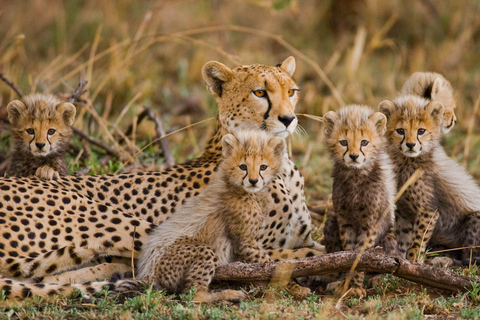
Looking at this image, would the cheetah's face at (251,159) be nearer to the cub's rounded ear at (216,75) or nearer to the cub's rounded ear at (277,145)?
the cub's rounded ear at (277,145)

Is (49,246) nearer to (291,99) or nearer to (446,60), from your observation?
(291,99)

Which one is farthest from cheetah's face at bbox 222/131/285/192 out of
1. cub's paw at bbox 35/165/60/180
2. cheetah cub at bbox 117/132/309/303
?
cub's paw at bbox 35/165/60/180

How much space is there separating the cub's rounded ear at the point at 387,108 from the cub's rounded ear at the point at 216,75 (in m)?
1.06

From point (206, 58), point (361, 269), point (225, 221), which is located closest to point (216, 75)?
point (225, 221)

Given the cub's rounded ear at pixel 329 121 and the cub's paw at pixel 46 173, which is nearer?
the cub's rounded ear at pixel 329 121

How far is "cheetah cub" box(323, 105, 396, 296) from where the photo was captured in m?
4.13

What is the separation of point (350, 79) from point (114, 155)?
14.2 ft

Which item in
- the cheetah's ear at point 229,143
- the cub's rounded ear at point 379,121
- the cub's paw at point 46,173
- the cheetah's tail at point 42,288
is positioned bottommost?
the cheetah's tail at point 42,288

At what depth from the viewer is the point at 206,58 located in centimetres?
1086

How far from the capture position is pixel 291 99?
15.9 feet

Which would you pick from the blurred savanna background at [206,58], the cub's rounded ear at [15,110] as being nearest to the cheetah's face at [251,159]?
the cub's rounded ear at [15,110]

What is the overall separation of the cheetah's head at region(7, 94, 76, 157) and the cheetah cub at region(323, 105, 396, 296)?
1853mm

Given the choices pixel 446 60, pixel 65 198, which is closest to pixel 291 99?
pixel 65 198

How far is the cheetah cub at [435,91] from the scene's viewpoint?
4926 mm
